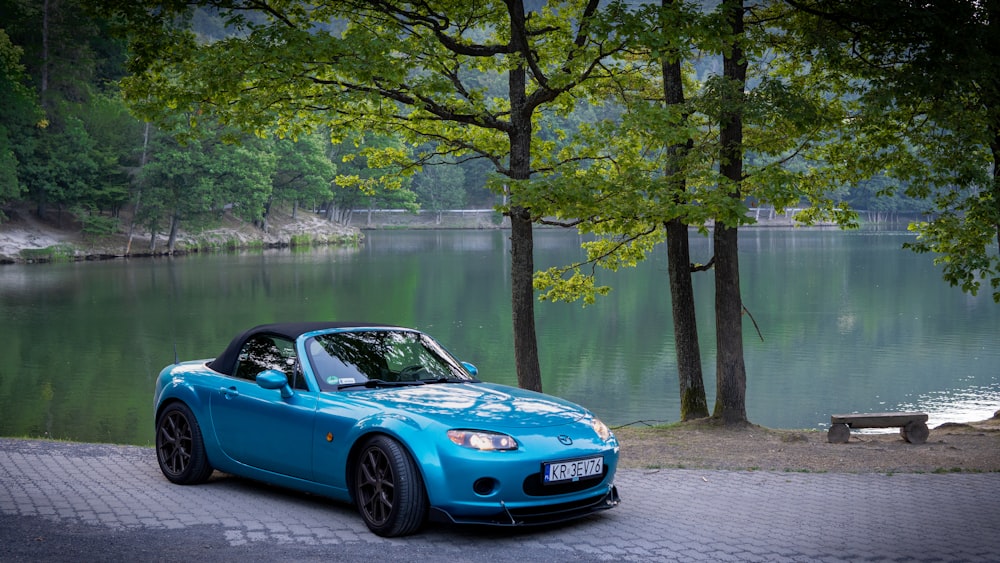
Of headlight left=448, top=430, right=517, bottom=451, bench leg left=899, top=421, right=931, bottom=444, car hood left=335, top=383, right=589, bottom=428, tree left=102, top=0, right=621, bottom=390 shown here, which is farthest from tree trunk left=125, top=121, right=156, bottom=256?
headlight left=448, top=430, right=517, bottom=451

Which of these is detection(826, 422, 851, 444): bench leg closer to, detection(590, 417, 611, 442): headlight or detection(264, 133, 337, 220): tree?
detection(590, 417, 611, 442): headlight

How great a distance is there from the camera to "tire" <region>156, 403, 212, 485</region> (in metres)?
8.15

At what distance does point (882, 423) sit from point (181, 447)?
862cm

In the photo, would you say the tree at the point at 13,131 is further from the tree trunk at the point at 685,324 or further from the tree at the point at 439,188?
the tree at the point at 439,188

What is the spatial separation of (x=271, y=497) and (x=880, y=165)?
10167 mm

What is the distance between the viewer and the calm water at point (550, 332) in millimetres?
20016

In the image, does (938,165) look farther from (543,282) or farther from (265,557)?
(265,557)

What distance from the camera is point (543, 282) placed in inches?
693

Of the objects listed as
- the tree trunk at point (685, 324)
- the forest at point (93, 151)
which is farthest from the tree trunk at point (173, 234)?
the tree trunk at point (685, 324)

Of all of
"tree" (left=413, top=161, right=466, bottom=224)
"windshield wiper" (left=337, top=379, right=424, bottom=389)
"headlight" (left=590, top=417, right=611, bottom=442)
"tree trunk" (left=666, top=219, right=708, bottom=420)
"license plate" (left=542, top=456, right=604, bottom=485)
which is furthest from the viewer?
"tree" (left=413, top=161, right=466, bottom=224)

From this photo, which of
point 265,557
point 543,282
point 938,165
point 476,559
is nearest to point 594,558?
point 476,559

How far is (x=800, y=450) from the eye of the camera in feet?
40.1

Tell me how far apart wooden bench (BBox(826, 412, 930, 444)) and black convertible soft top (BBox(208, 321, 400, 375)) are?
7.29m

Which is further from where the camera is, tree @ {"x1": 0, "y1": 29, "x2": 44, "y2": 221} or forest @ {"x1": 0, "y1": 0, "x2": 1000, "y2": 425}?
tree @ {"x1": 0, "y1": 29, "x2": 44, "y2": 221}
